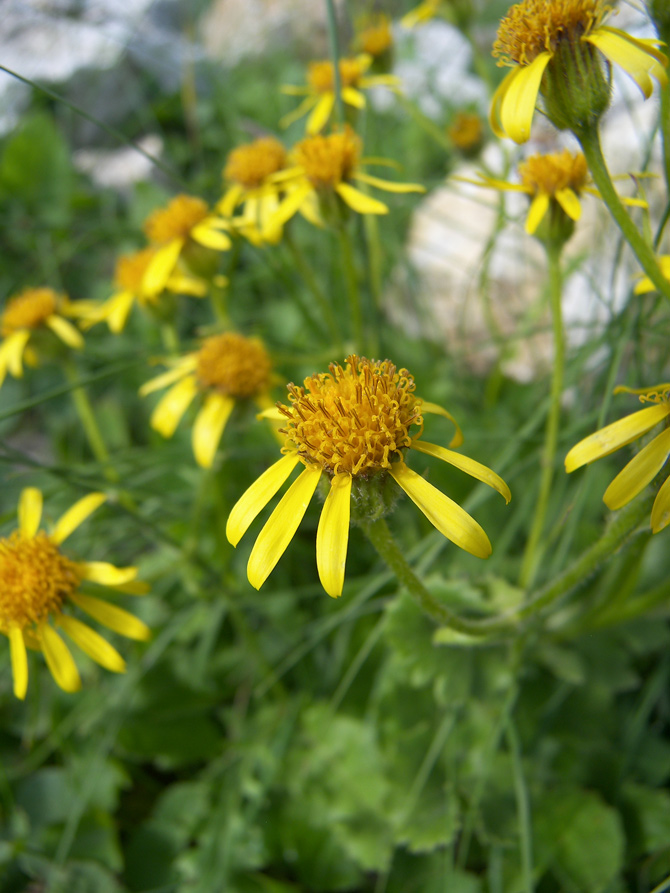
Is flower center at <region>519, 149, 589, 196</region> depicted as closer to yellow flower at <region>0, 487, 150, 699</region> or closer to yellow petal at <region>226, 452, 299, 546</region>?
yellow petal at <region>226, 452, 299, 546</region>

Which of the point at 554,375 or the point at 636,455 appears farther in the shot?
the point at 554,375

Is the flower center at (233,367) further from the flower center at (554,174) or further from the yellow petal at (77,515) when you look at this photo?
the flower center at (554,174)

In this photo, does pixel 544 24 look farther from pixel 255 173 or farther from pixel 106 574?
pixel 106 574

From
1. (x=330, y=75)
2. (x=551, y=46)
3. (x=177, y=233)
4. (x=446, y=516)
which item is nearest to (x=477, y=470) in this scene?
(x=446, y=516)

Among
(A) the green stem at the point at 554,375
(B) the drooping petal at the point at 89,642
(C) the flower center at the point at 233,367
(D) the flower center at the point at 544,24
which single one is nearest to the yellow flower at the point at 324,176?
(C) the flower center at the point at 233,367

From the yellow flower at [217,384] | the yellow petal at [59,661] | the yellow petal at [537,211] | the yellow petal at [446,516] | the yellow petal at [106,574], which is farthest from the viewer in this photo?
the yellow flower at [217,384]

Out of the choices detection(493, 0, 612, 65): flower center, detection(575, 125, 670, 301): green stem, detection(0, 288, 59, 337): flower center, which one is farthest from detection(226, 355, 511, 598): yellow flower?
detection(0, 288, 59, 337): flower center

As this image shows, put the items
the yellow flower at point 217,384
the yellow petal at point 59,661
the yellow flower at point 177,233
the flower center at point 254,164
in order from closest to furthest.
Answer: the yellow petal at point 59,661, the yellow flower at point 217,384, the yellow flower at point 177,233, the flower center at point 254,164
